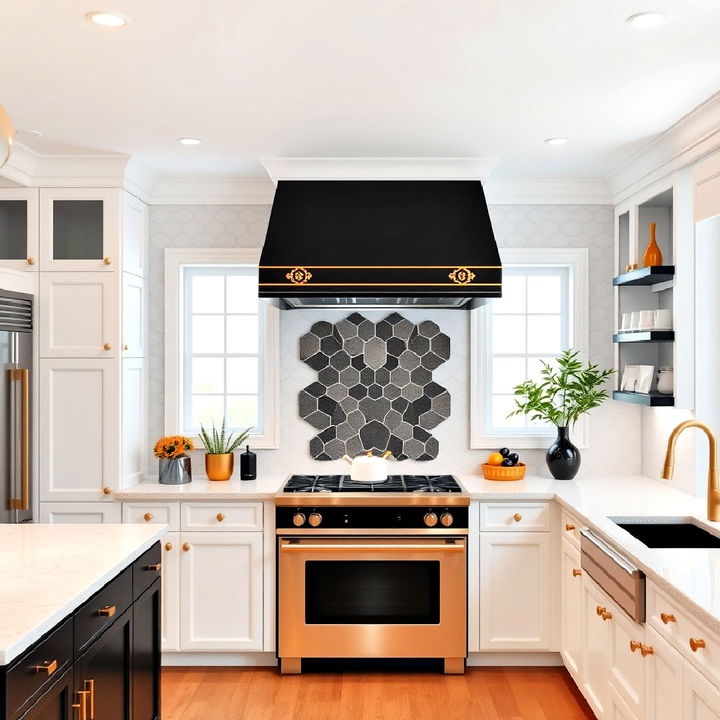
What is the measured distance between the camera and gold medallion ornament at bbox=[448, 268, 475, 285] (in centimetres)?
369

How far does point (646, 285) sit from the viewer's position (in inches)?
163

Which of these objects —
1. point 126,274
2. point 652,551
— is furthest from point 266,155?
point 652,551

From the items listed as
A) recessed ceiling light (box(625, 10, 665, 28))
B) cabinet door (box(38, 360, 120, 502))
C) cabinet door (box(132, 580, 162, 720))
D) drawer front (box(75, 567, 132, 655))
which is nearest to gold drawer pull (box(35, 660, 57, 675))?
drawer front (box(75, 567, 132, 655))

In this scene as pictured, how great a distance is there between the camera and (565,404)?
167 inches

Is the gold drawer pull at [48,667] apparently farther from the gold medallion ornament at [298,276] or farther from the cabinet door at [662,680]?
the gold medallion ornament at [298,276]

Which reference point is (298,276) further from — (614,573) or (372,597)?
(614,573)

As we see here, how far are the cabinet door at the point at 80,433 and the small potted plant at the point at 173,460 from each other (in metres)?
0.24

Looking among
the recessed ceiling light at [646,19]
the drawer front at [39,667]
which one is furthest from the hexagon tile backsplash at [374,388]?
the drawer front at [39,667]

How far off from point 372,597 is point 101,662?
5.97 ft

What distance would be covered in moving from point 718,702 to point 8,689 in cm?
169

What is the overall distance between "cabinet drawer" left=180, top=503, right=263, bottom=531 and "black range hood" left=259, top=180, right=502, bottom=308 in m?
1.08

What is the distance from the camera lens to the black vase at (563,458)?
13.6ft

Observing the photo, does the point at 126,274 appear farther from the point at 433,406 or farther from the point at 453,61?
the point at 453,61

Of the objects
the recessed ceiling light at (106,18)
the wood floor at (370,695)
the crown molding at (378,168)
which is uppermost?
the recessed ceiling light at (106,18)
